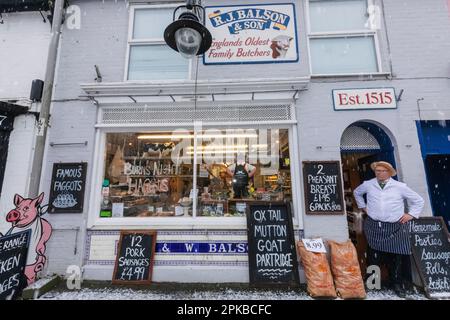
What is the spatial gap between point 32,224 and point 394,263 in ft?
22.4

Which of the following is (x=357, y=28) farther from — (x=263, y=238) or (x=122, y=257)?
(x=122, y=257)

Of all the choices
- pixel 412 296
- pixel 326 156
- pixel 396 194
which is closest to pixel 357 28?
pixel 326 156

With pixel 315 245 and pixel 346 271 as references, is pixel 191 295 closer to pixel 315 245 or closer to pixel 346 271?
pixel 315 245

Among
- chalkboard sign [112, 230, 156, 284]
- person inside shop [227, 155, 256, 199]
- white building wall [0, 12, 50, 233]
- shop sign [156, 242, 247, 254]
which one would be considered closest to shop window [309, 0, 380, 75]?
person inside shop [227, 155, 256, 199]

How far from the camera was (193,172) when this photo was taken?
508cm

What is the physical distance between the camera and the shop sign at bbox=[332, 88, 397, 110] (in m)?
4.72

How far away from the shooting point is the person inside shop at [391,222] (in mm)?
4129

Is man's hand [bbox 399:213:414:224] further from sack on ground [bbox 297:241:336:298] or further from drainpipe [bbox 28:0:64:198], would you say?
drainpipe [bbox 28:0:64:198]

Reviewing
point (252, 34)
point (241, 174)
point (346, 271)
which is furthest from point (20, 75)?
point (346, 271)

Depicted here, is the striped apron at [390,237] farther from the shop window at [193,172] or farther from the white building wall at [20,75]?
the white building wall at [20,75]

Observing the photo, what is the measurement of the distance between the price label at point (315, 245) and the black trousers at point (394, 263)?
1.04m

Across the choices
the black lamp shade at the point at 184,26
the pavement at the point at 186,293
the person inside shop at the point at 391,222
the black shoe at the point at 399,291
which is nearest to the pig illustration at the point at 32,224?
the pavement at the point at 186,293

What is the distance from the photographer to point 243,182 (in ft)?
17.5
